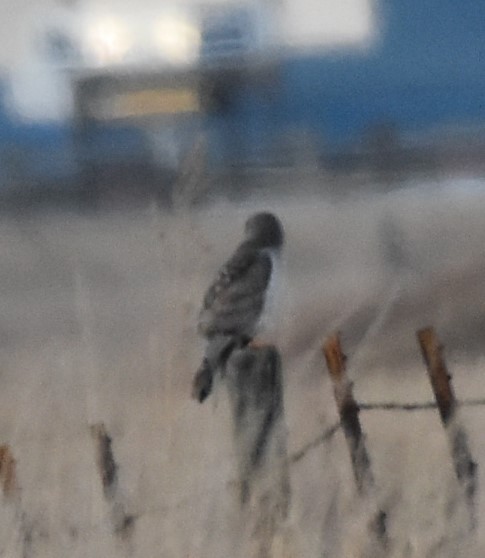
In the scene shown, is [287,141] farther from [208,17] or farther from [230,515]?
[230,515]

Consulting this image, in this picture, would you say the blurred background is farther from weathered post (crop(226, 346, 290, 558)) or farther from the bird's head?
weathered post (crop(226, 346, 290, 558))

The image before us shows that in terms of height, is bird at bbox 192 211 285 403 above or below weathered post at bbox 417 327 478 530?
above

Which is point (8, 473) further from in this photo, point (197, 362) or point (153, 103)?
point (153, 103)

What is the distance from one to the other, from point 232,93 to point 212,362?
0.31m

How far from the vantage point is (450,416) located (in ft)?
3.26

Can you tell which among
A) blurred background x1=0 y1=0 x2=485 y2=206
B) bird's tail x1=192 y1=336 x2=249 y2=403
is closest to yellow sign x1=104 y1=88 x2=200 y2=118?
blurred background x1=0 y1=0 x2=485 y2=206

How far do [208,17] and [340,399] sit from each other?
46 centimetres

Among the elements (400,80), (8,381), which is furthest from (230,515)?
(400,80)

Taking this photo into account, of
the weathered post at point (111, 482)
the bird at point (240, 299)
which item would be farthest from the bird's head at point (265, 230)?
the weathered post at point (111, 482)

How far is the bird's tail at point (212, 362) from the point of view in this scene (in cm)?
100

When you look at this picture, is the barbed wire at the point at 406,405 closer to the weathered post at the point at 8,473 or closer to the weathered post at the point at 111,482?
the weathered post at the point at 111,482

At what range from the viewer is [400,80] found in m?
1.04

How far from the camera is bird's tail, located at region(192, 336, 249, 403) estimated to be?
3.30 ft

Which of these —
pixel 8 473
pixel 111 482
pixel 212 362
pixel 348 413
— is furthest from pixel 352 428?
→ pixel 8 473
